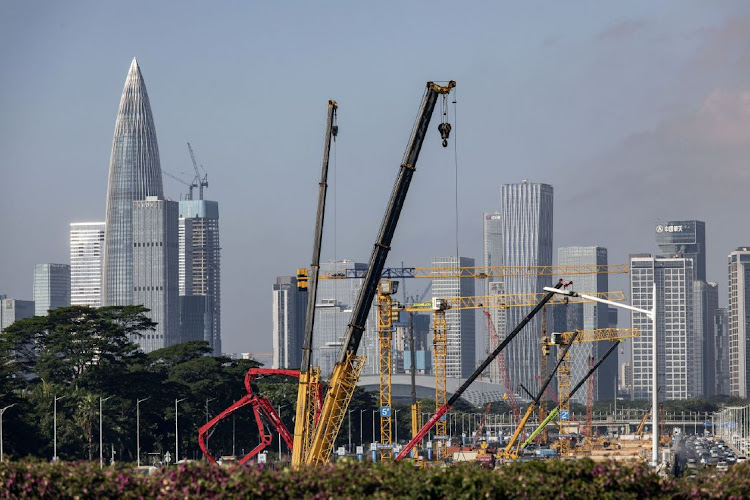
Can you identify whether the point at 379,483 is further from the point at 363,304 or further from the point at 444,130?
the point at 444,130

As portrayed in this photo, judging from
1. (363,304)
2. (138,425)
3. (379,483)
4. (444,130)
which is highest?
(444,130)

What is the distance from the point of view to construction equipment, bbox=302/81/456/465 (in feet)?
291

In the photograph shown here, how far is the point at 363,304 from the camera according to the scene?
8869 centimetres

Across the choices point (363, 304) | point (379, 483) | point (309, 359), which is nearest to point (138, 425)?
point (309, 359)

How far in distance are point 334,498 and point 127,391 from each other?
13141cm

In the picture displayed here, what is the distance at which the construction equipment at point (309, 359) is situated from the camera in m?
93.1

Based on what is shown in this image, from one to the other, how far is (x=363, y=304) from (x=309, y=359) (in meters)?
9.87

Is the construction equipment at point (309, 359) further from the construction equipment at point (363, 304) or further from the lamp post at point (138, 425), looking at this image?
the lamp post at point (138, 425)

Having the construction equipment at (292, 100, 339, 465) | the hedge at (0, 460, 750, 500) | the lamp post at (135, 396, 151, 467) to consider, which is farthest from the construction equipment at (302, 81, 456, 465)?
the lamp post at (135, 396, 151, 467)

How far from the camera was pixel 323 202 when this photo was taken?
314ft

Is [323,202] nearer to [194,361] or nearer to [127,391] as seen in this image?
[127,391]

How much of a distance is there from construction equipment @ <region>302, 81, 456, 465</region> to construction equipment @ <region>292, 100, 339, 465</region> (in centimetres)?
91

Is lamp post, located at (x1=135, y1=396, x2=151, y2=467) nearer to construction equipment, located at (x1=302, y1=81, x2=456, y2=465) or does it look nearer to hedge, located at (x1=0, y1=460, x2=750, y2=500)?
construction equipment, located at (x1=302, y1=81, x2=456, y2=465)

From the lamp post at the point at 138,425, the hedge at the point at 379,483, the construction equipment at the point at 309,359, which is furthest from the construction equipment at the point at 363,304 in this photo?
the lamp post at the point at 138,425
